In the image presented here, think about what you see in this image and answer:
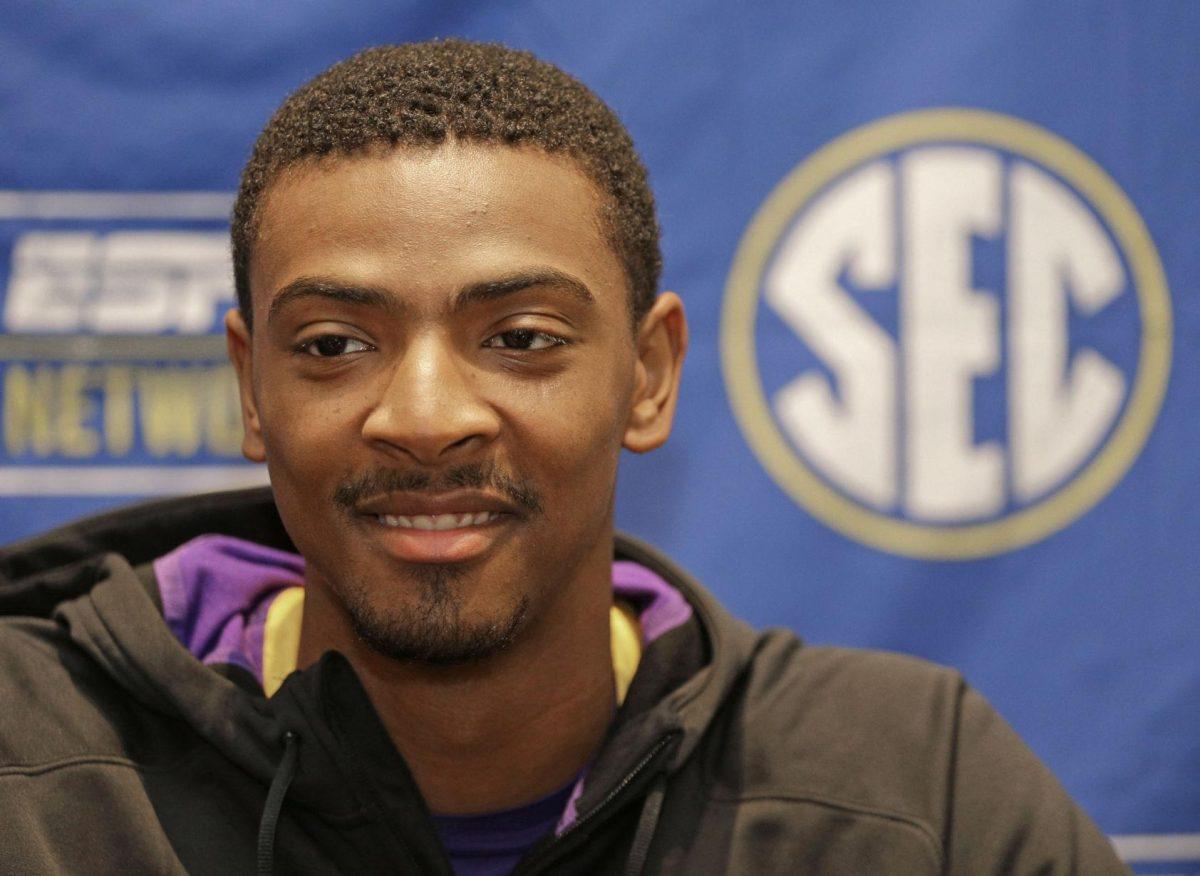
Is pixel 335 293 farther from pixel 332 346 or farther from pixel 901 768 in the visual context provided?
pixel 901 768

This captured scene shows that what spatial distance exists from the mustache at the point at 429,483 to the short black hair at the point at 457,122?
248mm

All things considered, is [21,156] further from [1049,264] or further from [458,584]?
[1049,264]

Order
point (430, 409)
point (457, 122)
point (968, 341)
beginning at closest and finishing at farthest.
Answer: point (430, 409) → point (457, 122) → point (968, 341)

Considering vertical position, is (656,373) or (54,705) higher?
(656,373)

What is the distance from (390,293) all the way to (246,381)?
0.29m

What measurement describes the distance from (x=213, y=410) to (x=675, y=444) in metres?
0.63

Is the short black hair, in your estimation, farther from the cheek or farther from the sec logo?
the sec logo

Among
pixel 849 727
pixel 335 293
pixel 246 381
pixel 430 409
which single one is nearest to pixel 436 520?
pixel 430 409

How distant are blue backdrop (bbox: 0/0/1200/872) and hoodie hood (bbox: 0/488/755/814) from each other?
425mm

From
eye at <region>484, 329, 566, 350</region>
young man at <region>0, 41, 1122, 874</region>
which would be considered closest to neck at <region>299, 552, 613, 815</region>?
young man at <region>0, 41, 1122, 874</region>

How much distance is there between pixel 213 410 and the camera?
75.4 inches

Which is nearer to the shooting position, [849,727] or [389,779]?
[389,779]

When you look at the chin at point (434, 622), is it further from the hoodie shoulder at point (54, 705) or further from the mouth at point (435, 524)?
the hoodie shoulder at point (54, 705)

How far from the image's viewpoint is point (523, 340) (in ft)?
4.07
